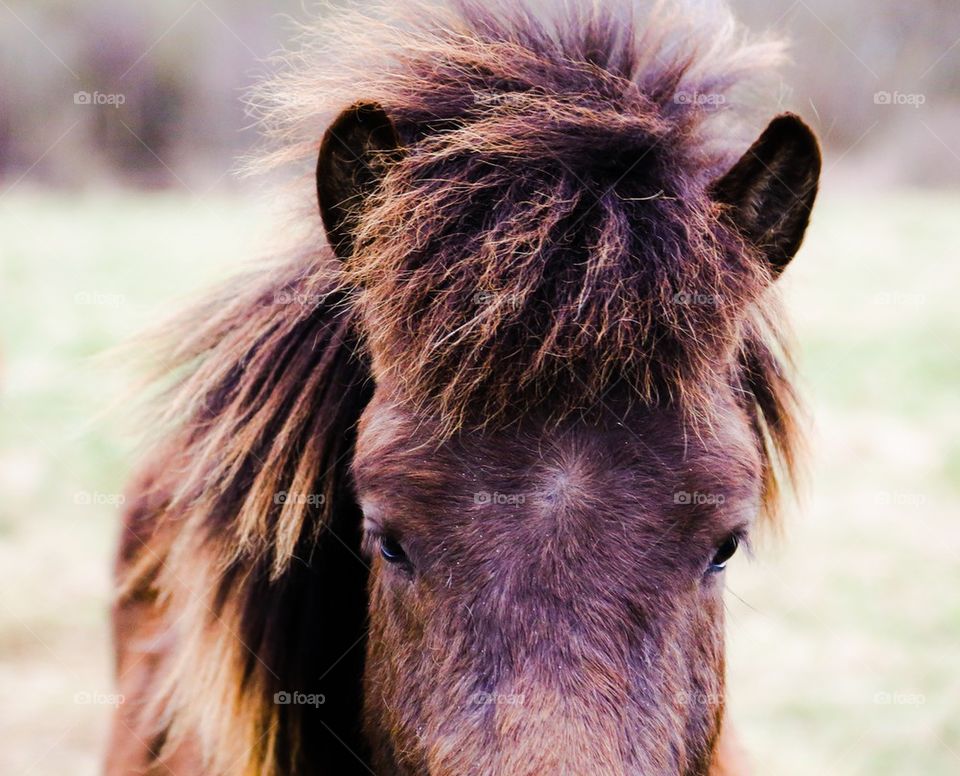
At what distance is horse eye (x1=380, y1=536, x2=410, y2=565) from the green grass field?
→ 106 cm

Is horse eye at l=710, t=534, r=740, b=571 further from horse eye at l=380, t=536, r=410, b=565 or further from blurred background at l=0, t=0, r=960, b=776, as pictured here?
horse eye at l=380, t=536, r=410, b=565

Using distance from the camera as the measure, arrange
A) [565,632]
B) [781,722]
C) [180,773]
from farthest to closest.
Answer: [781,722] → [180,773] → [565,632]

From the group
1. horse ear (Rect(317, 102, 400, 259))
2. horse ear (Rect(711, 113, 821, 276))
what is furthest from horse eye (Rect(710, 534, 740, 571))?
horse ear (Rect(317, 102, 400, 259))

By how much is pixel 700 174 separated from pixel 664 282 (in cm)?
36

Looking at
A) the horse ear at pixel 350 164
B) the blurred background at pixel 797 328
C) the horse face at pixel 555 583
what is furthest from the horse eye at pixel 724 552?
the horse ear at pixel 350 164

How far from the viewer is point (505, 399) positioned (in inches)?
72.6

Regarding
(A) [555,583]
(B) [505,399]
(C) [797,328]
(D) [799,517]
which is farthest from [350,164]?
(D) [799,517]

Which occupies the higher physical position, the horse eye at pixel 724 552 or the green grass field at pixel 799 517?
the horse eye at pixel 724 552

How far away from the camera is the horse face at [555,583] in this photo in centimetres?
165

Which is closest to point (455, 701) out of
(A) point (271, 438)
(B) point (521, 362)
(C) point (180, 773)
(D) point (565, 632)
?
(D) point (565, 632)

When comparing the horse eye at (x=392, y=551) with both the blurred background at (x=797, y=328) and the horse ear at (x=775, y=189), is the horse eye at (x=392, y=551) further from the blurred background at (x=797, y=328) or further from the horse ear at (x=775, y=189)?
the horse ear at (x=775, y=189)

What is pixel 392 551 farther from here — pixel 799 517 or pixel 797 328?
pixel 799 517

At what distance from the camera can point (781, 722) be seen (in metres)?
5.47

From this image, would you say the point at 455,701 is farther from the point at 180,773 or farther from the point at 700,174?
the point at 180,773
